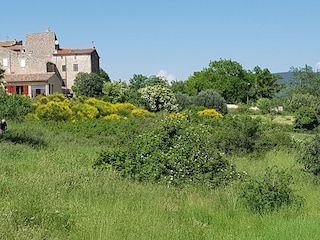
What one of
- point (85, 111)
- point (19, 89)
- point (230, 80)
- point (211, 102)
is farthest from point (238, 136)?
point (230, 80)

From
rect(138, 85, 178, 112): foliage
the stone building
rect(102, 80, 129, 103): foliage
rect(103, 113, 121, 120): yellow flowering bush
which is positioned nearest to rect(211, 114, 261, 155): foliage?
rect(103, 113, 121, 120): yellow flowering bush

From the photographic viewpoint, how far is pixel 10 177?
1054cm

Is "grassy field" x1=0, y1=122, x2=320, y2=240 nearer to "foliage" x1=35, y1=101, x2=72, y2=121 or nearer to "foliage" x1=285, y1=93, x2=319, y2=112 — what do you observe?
"foliage" x1=35, y1=101, x2=72, y2=121

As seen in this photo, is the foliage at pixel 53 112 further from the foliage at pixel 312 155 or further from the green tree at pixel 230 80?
the green tree at pixel 230 80

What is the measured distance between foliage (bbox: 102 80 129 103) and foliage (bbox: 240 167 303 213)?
1443 inches

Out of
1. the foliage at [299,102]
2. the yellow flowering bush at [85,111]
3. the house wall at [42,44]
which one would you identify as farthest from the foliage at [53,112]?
the house wall at [42,44]

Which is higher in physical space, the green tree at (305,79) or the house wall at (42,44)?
the house wall at (42,44)

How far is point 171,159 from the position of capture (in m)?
12.1

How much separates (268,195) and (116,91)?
3928 centimetres

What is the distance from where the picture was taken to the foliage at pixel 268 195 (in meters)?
9.10

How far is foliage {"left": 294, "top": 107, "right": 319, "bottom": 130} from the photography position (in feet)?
129

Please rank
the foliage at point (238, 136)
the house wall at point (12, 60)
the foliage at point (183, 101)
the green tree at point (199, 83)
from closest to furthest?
1. the foliage at point (238, 136)
2. the foliage at point (183, 101)
3. the house wall at point (12, 60)
4. the green tree at point (199, 83)

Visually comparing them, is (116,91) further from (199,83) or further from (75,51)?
(199,83)

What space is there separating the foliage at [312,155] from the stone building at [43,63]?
4689 centimetres
